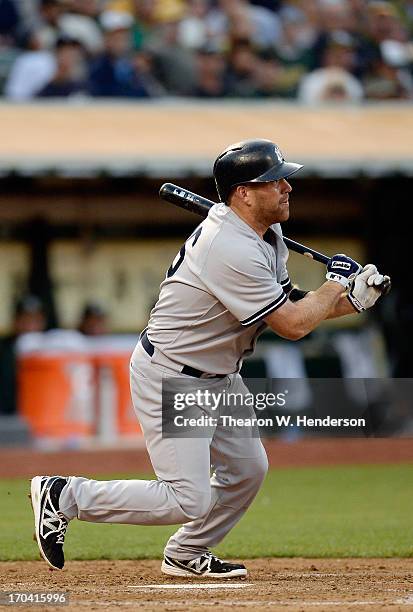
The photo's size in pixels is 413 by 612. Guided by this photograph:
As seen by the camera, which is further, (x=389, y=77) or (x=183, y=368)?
(x=389, y=77)

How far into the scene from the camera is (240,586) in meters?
5.29

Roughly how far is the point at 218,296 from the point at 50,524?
3.68ft

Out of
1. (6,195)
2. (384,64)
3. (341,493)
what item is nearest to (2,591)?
(341,493)

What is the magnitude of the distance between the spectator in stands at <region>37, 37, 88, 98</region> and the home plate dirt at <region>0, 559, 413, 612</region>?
7122mm

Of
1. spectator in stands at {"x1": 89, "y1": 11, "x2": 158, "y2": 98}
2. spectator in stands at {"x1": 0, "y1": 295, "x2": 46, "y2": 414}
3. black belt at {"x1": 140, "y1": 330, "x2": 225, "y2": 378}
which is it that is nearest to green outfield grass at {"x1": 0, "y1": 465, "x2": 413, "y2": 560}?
black belt at {"x1": 140, "y1": 330, "x2": 225, "y2": 378}

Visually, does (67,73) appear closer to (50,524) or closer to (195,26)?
(195,26)

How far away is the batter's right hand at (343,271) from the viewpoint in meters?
5.19

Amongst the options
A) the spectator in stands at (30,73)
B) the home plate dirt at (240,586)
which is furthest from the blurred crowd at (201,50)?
the home plate dirt at (240,586)

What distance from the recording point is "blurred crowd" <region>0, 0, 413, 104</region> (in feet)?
41.3

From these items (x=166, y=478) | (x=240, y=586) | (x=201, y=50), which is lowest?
(x=240, y=586)

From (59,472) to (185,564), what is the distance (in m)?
4.46

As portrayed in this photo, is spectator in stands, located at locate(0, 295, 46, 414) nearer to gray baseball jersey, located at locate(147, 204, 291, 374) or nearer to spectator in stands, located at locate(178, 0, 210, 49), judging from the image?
spectator in stands, located at locate(178, 0, 210, 49)

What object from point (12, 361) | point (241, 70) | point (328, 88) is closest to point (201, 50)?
point (241, 70)

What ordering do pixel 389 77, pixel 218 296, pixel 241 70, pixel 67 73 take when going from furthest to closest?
pixel 389 77 → pixel 241 70 → pixel 67 73 → pixel 218 296
